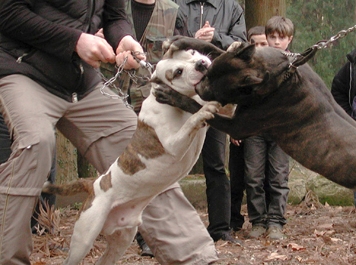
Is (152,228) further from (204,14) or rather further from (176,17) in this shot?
(204,14)

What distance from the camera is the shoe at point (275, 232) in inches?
281

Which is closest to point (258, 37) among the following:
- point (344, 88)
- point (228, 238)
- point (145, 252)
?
point (344, 88)

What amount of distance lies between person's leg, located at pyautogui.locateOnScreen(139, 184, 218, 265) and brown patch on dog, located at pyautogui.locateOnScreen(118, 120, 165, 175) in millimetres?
512

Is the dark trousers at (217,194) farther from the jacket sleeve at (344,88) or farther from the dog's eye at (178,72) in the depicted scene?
the dog's eye at (178,72)

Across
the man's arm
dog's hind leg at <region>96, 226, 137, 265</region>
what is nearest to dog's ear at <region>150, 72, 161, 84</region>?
the man's arm

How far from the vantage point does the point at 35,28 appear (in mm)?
4418

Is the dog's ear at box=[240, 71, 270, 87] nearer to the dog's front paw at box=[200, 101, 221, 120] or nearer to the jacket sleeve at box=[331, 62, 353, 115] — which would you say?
the dog's front paw at box=[200, 101, 221, 120]

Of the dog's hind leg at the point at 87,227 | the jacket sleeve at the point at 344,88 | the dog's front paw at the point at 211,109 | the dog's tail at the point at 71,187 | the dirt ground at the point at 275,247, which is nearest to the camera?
the dog's front paw at the point at 211,109

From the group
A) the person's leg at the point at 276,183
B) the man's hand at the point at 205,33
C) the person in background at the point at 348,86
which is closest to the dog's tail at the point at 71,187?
the man's hand at the point at 205,33

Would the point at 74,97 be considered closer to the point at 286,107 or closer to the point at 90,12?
the point at 90,12

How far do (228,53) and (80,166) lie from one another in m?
6.35

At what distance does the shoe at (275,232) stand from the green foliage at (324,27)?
3.62 m

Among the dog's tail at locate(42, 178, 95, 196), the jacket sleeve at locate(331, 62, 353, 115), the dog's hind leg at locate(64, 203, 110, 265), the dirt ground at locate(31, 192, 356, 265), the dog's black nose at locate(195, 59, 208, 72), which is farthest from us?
the jacket sleeve at locate(331, 62, 353, 115)

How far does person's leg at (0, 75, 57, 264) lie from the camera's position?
14.2ft
